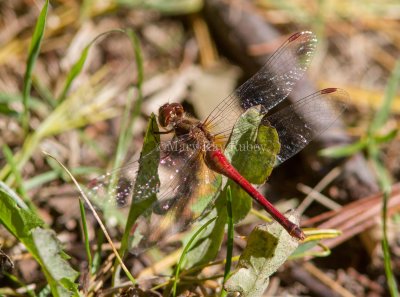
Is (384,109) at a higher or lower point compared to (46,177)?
lower

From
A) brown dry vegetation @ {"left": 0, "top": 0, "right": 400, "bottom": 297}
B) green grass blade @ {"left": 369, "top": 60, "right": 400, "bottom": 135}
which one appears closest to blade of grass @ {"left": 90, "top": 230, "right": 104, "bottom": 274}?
brown dry vegetation @ {"left": 0, "top": 0, "right": 400, "bottom": 297}

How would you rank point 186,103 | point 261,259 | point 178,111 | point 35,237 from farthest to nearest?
point 186,103
point 178,111
point 261,259
point 35,237

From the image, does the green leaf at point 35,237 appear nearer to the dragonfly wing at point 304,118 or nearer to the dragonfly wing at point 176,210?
the dragonfly wing at point 176,210

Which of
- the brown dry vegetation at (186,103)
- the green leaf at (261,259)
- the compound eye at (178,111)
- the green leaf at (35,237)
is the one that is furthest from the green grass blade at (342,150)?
the green leaf at (35,237)

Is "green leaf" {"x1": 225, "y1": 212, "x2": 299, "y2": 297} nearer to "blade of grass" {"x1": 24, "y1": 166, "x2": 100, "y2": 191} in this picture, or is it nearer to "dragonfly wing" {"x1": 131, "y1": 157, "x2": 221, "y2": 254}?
"dragonfly wing" {"x1": 131, "y1": 157, "x2": 221, "y2": 254}

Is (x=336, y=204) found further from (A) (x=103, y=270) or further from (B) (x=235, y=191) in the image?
(A) (x=103, y=270)

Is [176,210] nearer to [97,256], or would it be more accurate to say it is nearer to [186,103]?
[97,256]

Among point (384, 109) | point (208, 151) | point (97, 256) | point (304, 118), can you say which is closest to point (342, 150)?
point (384, 109)
